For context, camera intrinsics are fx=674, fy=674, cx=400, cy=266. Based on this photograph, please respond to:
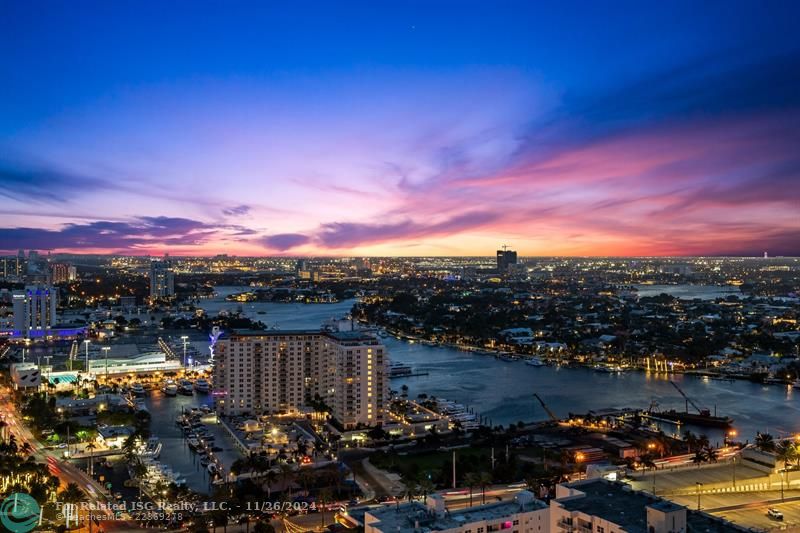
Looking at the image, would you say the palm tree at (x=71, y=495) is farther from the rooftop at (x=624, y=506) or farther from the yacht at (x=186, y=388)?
the yacht at (x=186, y=388)

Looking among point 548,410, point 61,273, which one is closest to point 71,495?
point 548,410

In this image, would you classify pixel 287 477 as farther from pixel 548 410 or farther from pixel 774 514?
pixel 548 410

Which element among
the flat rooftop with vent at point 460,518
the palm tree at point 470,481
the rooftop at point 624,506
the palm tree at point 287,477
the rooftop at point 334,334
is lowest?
the palm tree at point 287,477

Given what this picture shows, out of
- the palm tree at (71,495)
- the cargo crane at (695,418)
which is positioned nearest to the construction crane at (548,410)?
the cargo crane at (695,418)

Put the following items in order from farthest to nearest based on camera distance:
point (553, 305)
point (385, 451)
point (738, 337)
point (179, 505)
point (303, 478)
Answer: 1. point (553, 305)
2. point (738, 337)
3. point (385, 451)
4. point (303, 478)
5. point (179, 505)

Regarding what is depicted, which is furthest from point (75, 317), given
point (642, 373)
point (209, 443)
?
point (642, 373)

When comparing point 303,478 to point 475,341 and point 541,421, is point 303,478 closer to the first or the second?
point 541,421

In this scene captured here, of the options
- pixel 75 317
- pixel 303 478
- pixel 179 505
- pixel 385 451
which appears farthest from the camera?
pixel 75 317
